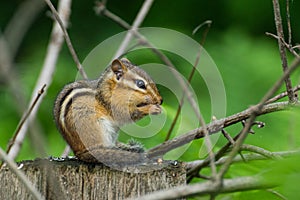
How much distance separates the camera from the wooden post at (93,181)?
2.31 meters

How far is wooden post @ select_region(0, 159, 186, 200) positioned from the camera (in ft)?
7.58

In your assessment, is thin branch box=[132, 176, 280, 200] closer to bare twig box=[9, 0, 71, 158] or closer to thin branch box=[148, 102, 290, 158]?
thin branch box=[148, 102, 290, 158]

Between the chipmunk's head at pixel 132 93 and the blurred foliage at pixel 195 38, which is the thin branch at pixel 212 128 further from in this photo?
the blurred foliage at pixel 195 38

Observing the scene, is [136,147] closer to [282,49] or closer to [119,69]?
[119,69]

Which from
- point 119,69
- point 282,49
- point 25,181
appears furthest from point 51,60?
point 25,181

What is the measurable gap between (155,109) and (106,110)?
7.4 inches

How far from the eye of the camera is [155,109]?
2.79 m

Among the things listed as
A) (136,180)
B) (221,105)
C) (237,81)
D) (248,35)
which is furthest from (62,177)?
(248,35)

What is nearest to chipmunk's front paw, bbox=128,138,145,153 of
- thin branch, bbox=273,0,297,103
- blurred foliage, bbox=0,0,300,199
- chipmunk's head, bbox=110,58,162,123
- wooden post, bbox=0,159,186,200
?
chipmunk's head, bbox=110,58,162,123

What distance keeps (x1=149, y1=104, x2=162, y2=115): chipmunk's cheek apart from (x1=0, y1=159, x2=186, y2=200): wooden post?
418mm

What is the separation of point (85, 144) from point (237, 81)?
3.04m

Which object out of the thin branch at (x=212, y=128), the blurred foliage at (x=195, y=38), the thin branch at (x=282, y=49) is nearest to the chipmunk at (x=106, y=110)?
the thin branch at (x=212, y=128)

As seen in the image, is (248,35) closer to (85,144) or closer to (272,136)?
(272,136)

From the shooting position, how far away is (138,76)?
285 cm
